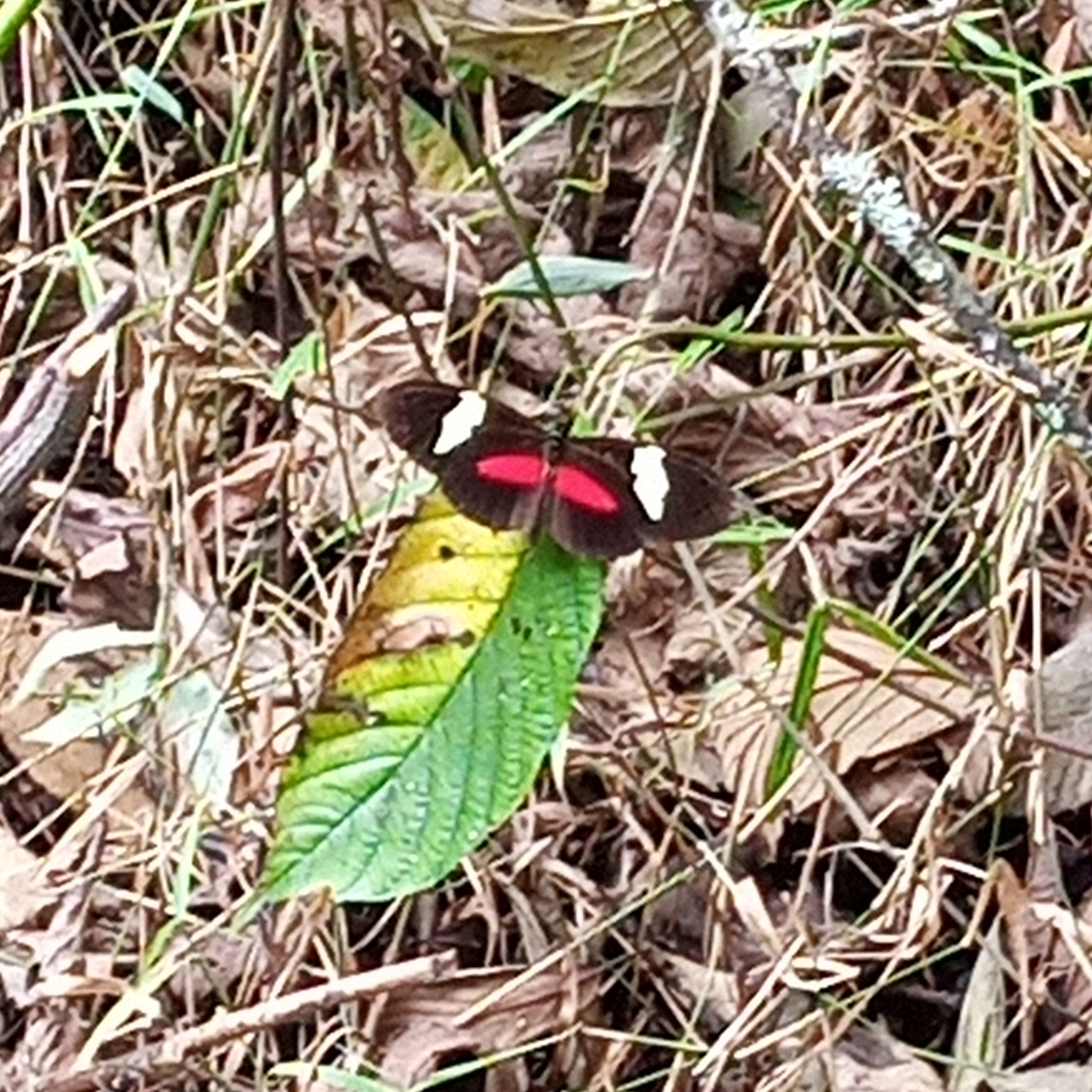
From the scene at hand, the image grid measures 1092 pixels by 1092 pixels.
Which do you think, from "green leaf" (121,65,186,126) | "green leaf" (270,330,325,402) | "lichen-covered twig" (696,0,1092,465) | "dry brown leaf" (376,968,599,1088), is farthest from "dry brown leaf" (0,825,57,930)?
"lichen-covered twig" (696,0,1092,465)

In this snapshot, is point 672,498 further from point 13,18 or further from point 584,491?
point 13,18

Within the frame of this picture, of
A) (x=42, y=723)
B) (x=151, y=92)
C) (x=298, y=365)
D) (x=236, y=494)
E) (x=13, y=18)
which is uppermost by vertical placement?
(x=13, y=18)

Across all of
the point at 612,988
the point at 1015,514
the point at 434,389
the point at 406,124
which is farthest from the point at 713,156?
the point at 612,988

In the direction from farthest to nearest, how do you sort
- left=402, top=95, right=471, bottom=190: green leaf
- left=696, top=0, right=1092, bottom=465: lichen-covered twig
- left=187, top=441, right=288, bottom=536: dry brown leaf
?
left=402, top=95, right=471, bottom=190: green leaf → left=187, top=441, right=288, bottom=536: dry brown leaf → left=696, top=0, right=1092, bottom=465: lichen-covered twig

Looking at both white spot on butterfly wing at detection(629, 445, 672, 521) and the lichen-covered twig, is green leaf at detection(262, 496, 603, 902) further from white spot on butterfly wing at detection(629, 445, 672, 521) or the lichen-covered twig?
the lichen-covered twig

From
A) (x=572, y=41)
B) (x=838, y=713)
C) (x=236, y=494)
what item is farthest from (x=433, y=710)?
(x=572, y=41)

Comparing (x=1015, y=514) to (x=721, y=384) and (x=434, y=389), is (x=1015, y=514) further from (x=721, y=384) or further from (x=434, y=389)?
(x=434, y=389)
